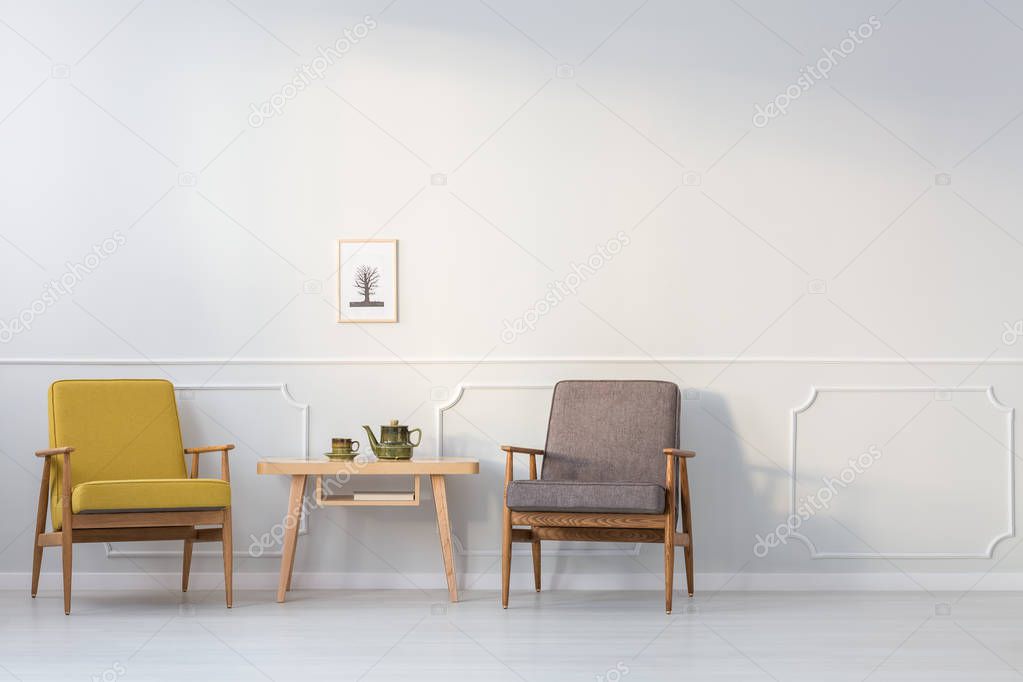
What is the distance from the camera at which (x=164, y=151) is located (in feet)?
14.4

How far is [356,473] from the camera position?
384 centimetres

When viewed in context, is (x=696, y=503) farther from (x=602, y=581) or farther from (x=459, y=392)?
(x=459, y=392)

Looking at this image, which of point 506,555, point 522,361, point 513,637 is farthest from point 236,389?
point 513,637

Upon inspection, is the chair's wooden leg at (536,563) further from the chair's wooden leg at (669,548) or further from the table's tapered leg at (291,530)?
the table's tapered leg at (291,530)

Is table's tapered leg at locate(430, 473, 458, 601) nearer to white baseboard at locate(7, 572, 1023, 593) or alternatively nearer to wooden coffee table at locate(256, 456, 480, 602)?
wooden coffee table at locate(256, 456, 480, 602)

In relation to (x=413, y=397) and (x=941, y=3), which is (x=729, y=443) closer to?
(x=413, y=397)

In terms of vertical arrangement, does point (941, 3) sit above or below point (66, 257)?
above

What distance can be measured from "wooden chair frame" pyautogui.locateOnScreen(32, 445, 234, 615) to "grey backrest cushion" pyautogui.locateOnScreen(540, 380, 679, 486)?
1261mm

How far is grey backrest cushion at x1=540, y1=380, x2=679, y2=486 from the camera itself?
13.5 feet

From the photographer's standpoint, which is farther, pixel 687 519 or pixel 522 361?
pixel 522 361

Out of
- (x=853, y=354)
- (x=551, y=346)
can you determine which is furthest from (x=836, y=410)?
(x=551, y=346)

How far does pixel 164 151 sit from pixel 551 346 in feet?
6.01

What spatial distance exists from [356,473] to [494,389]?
77 centimetres

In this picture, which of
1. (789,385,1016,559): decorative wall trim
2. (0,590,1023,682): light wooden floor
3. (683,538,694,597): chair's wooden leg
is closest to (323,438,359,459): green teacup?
(0,590,1023,682): light wooden floor
